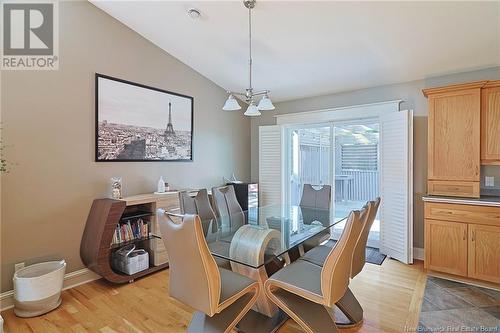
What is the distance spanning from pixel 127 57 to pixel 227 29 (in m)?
1.36

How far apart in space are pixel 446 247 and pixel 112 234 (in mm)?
3760

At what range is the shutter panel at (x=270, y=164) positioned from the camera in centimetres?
491

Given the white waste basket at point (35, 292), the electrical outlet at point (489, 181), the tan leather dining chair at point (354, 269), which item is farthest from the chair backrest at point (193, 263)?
the electrical outlet at point (489, 181)

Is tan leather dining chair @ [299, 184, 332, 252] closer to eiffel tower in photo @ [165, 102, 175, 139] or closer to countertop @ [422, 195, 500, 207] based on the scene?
countertop @ [422, 195, 500, 207]

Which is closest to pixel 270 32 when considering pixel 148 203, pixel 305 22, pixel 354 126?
pixel 305 22

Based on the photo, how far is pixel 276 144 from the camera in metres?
4.93

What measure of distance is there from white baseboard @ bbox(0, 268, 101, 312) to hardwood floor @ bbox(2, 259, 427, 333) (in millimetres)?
65

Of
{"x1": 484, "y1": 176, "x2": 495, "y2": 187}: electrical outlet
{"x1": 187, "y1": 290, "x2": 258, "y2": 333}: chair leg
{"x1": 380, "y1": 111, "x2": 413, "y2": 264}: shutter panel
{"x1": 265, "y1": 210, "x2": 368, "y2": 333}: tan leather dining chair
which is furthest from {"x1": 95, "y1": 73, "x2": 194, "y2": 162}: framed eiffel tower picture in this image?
{"x1": 484, "y1": 176, "x2": 495, "y2": 187}: electrical outlet

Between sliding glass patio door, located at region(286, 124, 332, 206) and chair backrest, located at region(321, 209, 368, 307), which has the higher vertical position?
sliding glass patio door, located at region(286, 124, 332, 206)

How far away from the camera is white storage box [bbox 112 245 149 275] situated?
3027 mm

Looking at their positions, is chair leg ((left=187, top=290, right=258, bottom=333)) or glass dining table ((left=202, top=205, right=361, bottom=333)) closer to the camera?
chair leg ((left=187, top=290, right=258, bottom=333))

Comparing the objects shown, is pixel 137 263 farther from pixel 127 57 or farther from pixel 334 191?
pixel 334 191

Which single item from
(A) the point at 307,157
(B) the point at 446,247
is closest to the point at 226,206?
(A) the point at 307,157

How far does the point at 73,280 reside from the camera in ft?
9.52
